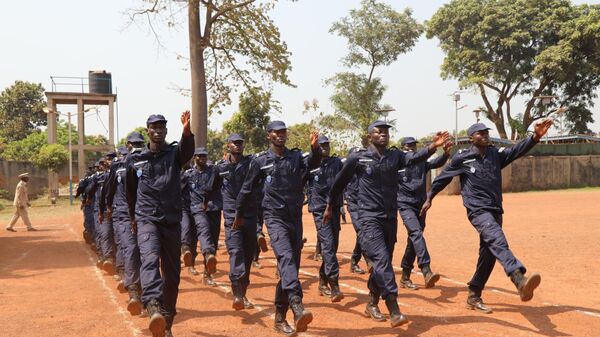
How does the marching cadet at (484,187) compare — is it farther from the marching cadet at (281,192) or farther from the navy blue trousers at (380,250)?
the marching cadet at (281,192)

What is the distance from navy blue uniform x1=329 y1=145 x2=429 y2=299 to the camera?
6336 mm

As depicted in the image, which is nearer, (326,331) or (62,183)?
(326,331)

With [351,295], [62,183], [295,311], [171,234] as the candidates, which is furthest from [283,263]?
[62,183]

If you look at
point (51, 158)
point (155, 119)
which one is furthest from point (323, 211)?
point (51, 158)

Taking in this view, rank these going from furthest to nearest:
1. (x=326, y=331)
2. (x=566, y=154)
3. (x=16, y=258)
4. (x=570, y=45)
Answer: (x=570, y=45) < (x=566, y=154) < (x=16, y=258) < (x=326, y=331)

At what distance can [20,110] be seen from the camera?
66375 millimetres

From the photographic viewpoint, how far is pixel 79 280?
9.73 metres

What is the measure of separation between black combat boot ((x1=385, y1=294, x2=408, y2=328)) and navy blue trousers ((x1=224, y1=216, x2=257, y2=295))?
7.05 ft

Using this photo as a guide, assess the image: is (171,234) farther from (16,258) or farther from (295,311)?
(16,258)

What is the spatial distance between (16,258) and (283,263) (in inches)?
377

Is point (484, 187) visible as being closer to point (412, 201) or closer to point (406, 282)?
point (412, 201)

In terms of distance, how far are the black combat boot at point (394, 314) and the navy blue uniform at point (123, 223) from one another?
10.8ft

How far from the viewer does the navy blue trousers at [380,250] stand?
5953 millimetres

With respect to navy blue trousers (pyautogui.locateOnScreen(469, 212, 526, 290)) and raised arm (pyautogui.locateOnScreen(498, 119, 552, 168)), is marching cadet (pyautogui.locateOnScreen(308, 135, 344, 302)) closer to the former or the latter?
navy blue trousers (pyautogui.locateOnScreen(469, 212, 526, 290))
